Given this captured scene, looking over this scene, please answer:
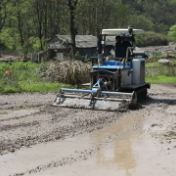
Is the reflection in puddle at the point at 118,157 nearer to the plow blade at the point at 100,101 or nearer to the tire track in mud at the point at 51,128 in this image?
the tire track in mud at the point at 51,128

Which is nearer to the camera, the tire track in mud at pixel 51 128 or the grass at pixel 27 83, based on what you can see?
the tire track in mud at pixel 51 128

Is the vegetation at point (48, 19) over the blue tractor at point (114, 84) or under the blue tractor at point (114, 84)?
over

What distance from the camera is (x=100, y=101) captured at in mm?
12438

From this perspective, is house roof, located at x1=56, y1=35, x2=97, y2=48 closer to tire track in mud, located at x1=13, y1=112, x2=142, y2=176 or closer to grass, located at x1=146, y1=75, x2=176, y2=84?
grass, located at x1=146, y1=75, x2=176, y2=84

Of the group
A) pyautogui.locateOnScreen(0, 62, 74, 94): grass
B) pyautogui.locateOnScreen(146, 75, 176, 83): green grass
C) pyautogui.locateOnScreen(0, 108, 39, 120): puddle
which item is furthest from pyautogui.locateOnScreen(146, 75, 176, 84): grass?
pyautogui.locateOnScreen(0, 108, 39, 120): puddle

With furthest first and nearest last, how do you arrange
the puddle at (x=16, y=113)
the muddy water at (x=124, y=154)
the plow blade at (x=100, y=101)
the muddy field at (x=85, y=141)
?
1. the plow blade at (x=100, y=101)
2. the puddle at (x=16, y=113)
3. the muddy field at (x=85, y=141)
4. the muddy water at (x=124, y=154)

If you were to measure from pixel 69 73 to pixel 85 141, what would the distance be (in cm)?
1059

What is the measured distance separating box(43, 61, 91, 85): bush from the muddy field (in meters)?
5.73

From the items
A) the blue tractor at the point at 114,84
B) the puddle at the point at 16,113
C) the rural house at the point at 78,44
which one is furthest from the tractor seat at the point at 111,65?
the rural house at the point at 78,44

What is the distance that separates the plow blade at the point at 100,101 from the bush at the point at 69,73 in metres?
6.07

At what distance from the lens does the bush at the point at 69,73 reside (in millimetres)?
19156

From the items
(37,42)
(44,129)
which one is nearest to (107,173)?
(44,129)

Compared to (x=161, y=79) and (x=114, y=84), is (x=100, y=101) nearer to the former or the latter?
(x=114, y=84)

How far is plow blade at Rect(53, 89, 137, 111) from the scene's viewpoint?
1220 centimetres
